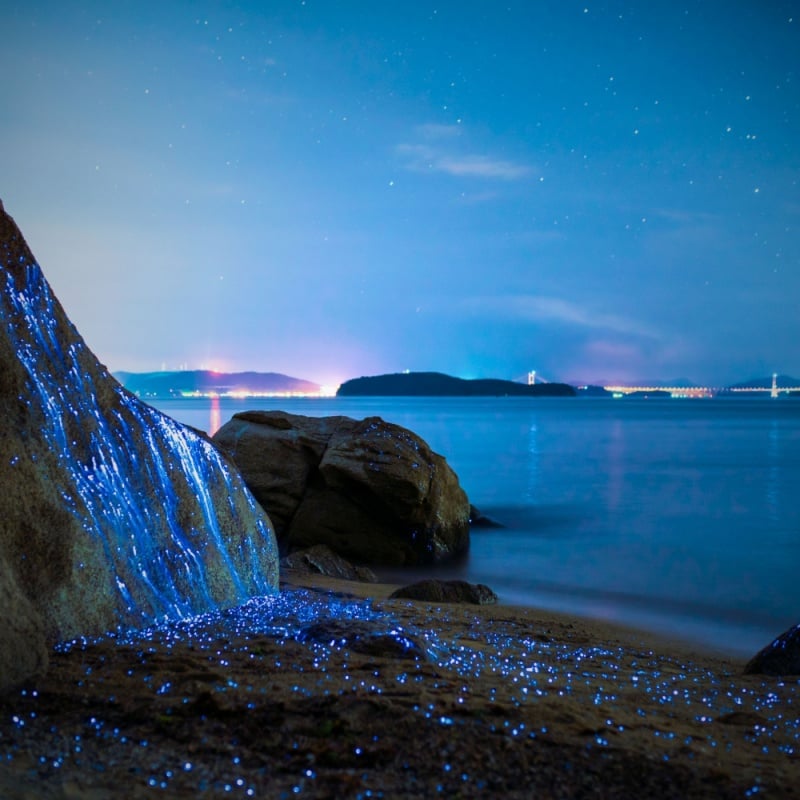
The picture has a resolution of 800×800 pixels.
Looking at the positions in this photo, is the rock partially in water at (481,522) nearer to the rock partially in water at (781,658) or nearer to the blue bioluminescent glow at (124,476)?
the blue bioluminescent glow at (124,476)

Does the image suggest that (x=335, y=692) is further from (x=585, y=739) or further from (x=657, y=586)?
(x=657, y=586)

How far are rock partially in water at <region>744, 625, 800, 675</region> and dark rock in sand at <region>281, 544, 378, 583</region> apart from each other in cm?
523

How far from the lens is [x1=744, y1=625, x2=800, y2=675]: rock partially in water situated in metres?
5.19

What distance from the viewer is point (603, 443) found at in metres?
40.2

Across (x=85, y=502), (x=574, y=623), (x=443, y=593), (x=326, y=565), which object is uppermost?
(x=85, y=502)

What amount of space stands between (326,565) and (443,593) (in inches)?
89.9

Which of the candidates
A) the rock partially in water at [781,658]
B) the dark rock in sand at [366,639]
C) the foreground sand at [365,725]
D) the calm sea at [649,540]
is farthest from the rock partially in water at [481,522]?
the dark rock in sand at [366,639]

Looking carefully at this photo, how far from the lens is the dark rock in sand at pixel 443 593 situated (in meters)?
7.82

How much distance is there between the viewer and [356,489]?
11.3 metres

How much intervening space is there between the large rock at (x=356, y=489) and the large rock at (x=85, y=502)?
4.83 metres

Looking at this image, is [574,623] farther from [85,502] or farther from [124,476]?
[85,502]

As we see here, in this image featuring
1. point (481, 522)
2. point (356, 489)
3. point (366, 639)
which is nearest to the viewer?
point (366, 639)

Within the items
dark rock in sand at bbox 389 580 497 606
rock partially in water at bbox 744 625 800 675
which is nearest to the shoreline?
dark rock in sand at bbox 389 580 497 606

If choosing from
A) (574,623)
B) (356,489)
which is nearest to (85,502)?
(574,623)
